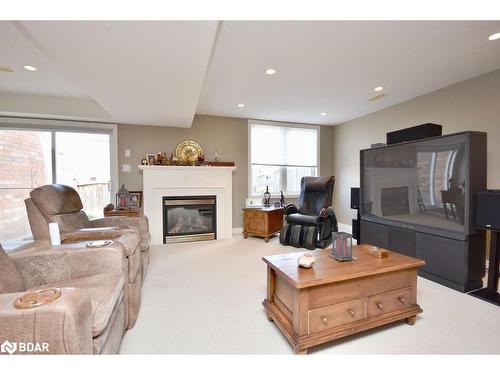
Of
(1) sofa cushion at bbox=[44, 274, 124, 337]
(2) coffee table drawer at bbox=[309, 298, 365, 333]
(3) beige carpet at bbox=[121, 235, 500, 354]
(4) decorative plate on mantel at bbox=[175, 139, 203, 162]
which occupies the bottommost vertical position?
(3) beige carpet at bbox=[121, 235, 500, 354]

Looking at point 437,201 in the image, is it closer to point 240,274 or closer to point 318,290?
point 318,290

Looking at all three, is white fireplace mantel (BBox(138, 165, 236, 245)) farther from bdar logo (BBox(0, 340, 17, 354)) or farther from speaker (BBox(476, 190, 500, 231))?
speaker (BBox(476, 190, 500, 231))

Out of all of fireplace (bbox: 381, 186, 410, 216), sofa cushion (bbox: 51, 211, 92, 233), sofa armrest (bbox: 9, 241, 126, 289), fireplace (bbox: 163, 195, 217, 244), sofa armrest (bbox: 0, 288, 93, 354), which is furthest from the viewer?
fireplace (bbox: 163, 195, 217, 244)

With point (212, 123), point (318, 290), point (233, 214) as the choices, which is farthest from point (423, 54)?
point (233, 214)

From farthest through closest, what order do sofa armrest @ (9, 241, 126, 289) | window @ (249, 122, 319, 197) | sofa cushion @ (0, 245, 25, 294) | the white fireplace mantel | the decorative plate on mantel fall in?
window @ (249, 122, 319, 197) < the decorative plate on mantel < the white fireplace mantel < sofa armrest @ (9, 241, 126, 289) < sofa cushion @ (0, 245, 25, 294)

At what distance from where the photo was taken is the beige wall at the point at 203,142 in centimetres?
402

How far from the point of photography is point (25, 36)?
194cm

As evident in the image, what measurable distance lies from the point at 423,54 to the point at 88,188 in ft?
16.5

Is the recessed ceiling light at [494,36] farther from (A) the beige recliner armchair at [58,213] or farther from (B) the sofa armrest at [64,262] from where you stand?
(A) the beige recliner armchair at [58,213]

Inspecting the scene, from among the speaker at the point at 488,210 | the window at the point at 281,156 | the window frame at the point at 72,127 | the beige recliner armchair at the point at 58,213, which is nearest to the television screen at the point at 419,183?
the speaker at the point at 488,210

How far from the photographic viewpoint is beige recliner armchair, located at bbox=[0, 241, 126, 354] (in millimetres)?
770

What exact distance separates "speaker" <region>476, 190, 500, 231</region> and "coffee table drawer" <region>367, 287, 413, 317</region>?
3.52ft

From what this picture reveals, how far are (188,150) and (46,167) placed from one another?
2.26 metres

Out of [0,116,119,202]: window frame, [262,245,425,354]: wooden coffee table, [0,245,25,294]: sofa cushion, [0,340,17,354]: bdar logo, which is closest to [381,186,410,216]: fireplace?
[262,245,425,354]: wooden coffee table
